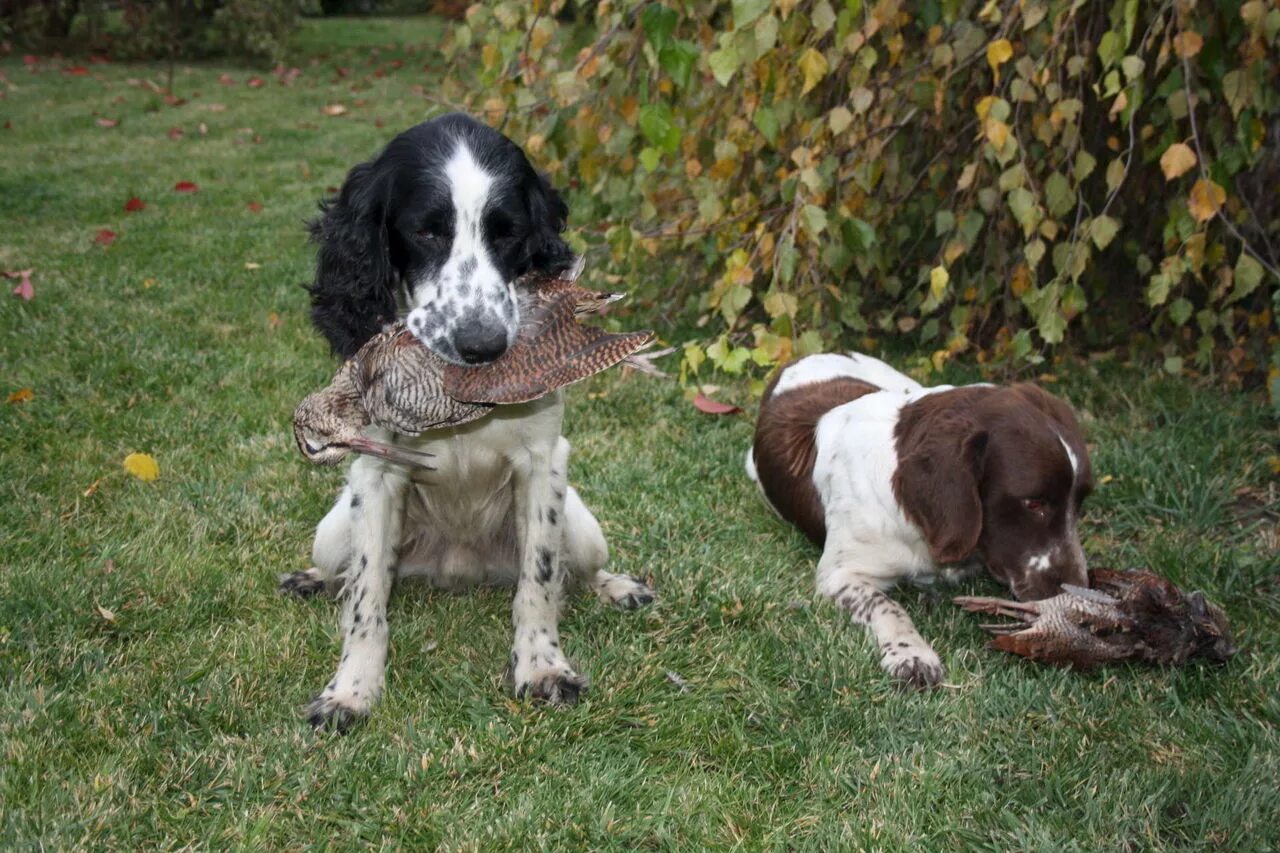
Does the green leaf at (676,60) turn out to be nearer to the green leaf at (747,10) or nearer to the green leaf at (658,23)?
the green leaf at (658,23)

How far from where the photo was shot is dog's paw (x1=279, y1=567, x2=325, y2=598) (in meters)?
3.08

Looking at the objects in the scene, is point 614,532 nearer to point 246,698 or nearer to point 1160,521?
point 246,698

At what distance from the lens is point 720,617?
9.87 feet

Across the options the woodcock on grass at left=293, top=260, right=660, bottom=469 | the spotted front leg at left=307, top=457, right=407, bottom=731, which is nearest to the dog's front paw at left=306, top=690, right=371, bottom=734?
the spotted front leg at left=307, top=457, right=407, bottom=731

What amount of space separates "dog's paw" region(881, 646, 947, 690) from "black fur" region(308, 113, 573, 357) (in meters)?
1.24

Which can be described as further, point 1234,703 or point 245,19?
point 245,19

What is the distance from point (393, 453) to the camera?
8.35 feet

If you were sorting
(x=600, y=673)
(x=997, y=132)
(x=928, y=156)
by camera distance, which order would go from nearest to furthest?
(x=600, y=673)
(x=997, y=132)
(x=928, y=156)

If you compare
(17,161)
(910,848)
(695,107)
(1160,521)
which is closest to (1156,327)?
(1160,521)

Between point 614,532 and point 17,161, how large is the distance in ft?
24.0

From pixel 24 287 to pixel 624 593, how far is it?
3793 mm

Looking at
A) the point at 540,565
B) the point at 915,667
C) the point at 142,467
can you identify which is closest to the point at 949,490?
the point at 915,667

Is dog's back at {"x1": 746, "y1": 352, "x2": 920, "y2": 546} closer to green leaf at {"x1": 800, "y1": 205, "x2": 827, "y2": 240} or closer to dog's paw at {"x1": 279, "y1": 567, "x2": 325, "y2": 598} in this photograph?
green leaf at {"x1": 800, "y1": 205, "x2": 827, "y2": 240}

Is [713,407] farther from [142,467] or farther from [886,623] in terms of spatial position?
[142,467]
